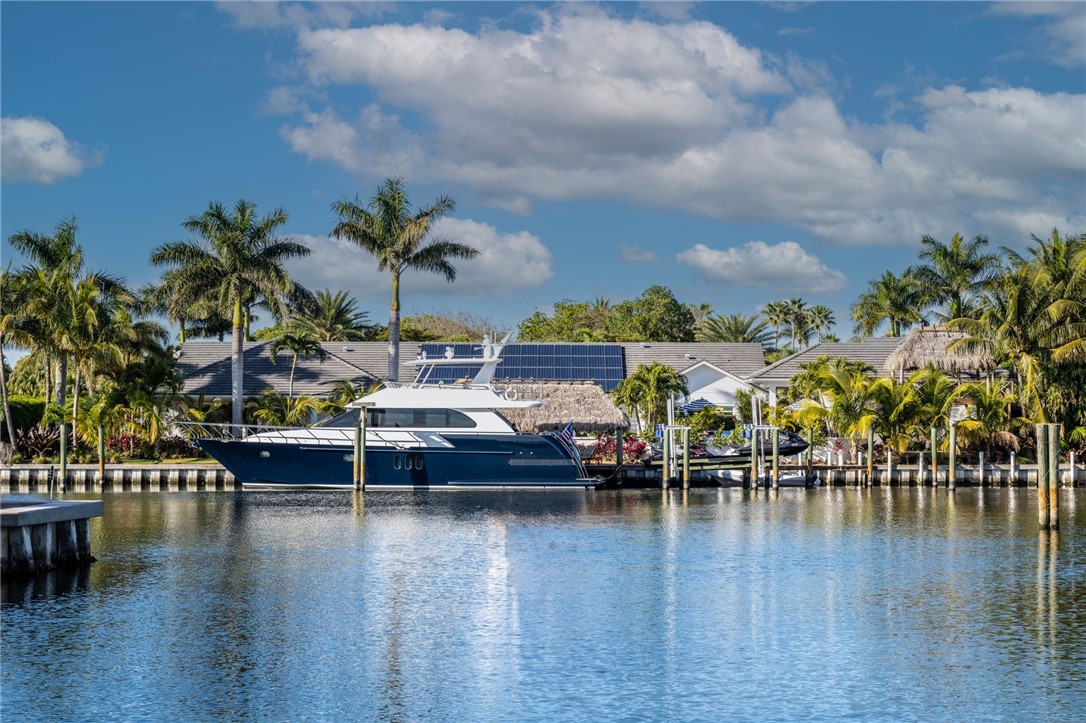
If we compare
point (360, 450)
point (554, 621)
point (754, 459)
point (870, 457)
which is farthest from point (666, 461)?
point (554, 621)

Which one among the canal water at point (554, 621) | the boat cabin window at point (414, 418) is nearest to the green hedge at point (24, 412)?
the boat cabin window at point (414, 418)

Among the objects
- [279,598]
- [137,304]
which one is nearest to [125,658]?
[279,598]

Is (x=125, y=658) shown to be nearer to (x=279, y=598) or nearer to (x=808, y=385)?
(x=279, y=598)

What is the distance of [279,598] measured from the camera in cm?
2470

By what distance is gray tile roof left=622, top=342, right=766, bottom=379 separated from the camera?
226 feet

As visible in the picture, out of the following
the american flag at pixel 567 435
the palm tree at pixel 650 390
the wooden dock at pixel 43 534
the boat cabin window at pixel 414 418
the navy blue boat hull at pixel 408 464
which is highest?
the palm tree at pixel 650 390

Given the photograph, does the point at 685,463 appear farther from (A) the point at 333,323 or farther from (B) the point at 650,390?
(A) the point at 333,323

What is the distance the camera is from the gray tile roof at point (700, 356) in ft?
226

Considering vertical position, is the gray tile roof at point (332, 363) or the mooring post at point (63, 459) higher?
the gray tile roof at point (332, 363)

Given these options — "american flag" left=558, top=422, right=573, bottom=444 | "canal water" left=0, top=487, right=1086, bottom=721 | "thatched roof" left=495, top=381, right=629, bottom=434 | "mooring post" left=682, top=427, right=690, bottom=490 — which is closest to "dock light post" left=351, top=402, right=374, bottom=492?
"american flag" left=558, top=422, right=573, bottom=444

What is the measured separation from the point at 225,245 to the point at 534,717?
148 ft

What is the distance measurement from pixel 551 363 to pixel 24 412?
2571cm

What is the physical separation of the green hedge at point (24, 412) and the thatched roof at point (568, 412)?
22.2 metres

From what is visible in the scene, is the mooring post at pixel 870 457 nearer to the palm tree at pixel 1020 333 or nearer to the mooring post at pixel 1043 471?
the palm tree at pixel 1020 333
